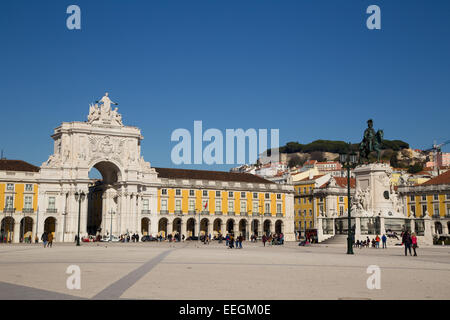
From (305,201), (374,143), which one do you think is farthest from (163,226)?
(374,143)

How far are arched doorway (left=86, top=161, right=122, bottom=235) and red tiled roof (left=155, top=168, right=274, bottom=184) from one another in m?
7.90

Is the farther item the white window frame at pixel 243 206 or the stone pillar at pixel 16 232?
the white window frame at pixel 243 206

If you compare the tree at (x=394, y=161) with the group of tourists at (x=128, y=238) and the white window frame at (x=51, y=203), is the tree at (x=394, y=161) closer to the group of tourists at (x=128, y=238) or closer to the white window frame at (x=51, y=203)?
the group of tourists at (x=128, y=238)

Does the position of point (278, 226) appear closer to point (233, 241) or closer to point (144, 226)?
point (144, 226)

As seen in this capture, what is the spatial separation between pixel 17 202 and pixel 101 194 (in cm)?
1632

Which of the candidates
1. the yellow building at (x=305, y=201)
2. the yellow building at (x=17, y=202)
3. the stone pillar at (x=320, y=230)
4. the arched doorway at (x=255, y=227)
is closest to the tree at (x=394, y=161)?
the yellow building at (x=305, y=201)

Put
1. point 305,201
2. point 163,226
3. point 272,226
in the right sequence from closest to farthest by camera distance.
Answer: point 163,226 < point 272,226 < point 305,201

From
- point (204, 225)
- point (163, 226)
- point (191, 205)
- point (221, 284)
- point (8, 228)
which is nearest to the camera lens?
point (221, 284)

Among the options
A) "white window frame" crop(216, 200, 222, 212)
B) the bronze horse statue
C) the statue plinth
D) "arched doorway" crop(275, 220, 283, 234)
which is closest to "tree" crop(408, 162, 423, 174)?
"arched doorway" crop(275, 220, 283, 234)

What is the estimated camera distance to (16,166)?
3068 inches

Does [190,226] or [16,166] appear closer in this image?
[16,166]

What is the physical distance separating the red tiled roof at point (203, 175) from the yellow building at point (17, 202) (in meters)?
20.5

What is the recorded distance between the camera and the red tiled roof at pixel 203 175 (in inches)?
3547

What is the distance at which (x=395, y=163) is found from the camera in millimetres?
181500
